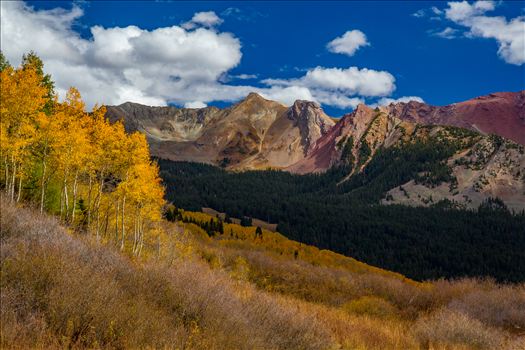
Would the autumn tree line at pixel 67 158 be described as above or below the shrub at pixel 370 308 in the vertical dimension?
above

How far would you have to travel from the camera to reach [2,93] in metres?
29.1

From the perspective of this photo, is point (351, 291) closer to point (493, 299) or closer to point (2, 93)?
point (493, 299)

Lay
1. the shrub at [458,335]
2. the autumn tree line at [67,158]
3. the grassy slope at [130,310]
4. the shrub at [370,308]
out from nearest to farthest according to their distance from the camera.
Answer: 1. the grassy slope at [130,310]
2. the shrub at [458,335]
3. the autumn tree line at [67,158]
4. the shrub at [370,308]

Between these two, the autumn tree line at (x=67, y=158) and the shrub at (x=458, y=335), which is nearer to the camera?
the shrub at (x=458, y=335)

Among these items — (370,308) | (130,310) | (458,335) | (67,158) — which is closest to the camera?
(130,310)

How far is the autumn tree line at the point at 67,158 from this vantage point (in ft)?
95.9

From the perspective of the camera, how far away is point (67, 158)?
31000mm

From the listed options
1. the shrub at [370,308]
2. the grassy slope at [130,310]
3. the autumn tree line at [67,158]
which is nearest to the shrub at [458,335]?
the grassy slope at [130,310]

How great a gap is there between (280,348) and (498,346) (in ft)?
32.8

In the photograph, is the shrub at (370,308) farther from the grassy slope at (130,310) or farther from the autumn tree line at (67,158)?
the autumn tree line at (67,158)

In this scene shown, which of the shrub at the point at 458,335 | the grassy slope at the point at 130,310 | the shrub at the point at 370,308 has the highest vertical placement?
the grassy slope at the point at 130,310

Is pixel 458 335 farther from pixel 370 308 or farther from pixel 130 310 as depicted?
pixel 370 308

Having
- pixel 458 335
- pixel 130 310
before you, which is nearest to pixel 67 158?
pixel 130 310

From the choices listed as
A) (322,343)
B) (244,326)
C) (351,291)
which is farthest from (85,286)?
(351,291)
